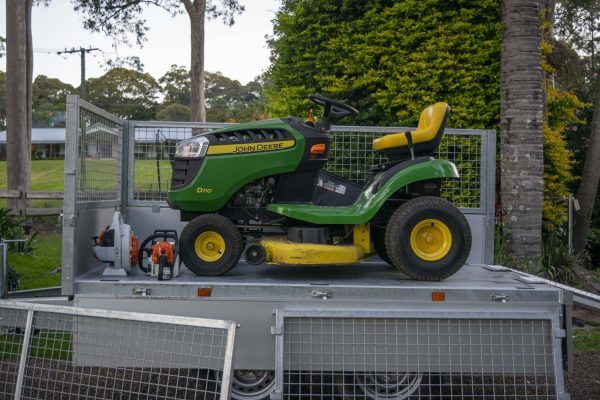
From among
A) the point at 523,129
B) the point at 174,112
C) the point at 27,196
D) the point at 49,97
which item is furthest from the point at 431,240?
the point at 49,97

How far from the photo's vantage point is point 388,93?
9102 mm

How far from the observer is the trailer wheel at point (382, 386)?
184 inches

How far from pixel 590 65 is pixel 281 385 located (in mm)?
28252

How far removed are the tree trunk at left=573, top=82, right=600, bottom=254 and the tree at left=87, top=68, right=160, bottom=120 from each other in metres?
29.1

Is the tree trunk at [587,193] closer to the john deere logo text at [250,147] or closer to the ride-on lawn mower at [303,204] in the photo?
the ride-on lawn mower at [303,204]

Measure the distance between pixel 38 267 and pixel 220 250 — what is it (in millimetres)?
6717

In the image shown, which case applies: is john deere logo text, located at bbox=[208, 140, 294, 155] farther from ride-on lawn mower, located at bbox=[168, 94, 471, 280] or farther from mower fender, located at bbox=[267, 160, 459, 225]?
mower fender, located at bbox=[267, 160, 459, 225]

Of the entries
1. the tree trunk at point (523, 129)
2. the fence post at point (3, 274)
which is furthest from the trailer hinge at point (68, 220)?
the tree trunk at point (523, 129)

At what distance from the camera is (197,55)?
1503cm

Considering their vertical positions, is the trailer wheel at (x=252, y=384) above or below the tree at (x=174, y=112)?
below

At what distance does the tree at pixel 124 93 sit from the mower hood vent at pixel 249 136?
34.3 meters

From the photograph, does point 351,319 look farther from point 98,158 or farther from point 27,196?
point 27,196

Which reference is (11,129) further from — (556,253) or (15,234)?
(556,253)

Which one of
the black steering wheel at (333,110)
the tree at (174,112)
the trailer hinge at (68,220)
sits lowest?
the trailer hinge at (68,220)
